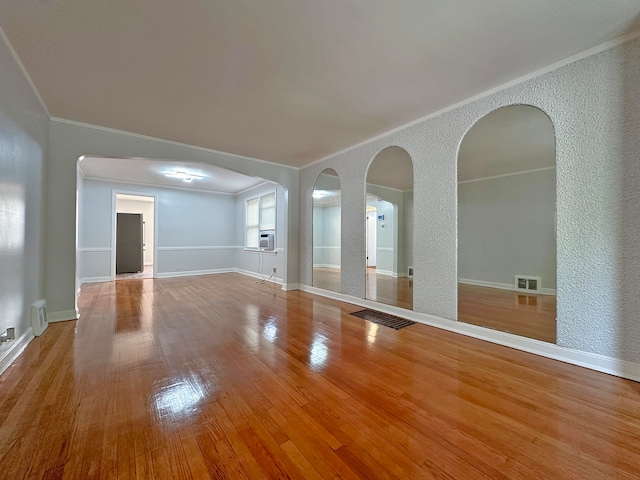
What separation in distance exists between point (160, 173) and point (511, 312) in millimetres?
7002

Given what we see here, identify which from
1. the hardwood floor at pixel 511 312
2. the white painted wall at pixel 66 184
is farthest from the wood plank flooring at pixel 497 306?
the white painted wall at pixel 66 184

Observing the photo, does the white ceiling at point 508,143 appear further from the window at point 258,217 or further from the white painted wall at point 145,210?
the white painted wall at point 145,210

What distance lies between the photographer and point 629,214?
193 cm

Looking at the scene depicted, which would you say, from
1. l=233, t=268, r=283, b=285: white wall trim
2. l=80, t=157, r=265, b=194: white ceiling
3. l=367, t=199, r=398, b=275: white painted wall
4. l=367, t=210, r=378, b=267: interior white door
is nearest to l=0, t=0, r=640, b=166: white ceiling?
l=80, t=157, r=265, b=194: white ceiling

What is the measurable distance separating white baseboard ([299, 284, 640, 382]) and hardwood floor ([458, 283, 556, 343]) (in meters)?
0.11

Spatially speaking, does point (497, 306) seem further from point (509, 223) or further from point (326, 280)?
point (326, 280)

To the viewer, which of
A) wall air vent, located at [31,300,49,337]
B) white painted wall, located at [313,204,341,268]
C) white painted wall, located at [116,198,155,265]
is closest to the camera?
wall air vent, located at [31,300,49,337]

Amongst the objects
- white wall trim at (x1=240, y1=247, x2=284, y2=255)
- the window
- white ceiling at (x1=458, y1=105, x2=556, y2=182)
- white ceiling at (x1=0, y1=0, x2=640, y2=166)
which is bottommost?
white wall trim at (x1=240, y1=247, x2=284, y2=255)

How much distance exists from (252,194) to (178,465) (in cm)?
677

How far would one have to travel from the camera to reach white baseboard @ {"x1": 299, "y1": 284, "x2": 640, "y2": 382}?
1931 mm

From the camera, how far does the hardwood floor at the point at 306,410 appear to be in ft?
3.76

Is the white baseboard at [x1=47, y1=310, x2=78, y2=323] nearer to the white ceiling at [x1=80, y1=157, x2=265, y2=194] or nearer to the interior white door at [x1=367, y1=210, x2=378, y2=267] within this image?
the white ceiling at [x1=80, y1=157, x2=265, y2=194]

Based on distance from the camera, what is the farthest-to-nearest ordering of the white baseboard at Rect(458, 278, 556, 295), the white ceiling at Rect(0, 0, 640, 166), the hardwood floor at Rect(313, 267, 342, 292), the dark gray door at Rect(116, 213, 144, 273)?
the dark gray door at Rect(116, 213, 144, 273) < the hardwood floor at Rect(313, 267, 342, 292) < the white baseboard at Rect(458, 278, 556, 295) < the white ceiling at Rect(0, 0, 640, 166)

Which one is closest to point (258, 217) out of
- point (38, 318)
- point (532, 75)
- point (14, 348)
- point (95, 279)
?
point (95, 279)
